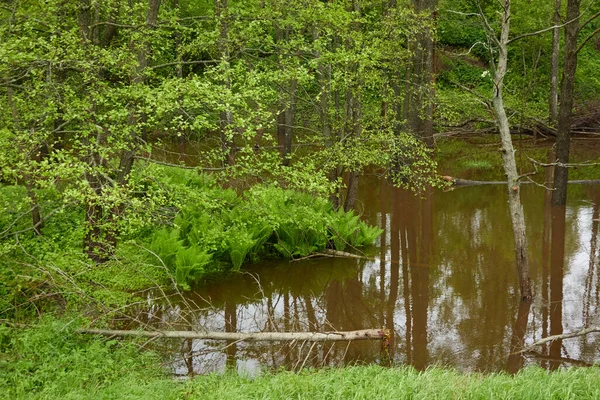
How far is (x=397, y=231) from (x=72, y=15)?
8.92 m

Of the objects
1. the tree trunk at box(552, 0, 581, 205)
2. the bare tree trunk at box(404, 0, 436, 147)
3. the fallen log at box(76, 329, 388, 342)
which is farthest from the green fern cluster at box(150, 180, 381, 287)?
the bare tree trunk at box(404, 0, 436, 147)

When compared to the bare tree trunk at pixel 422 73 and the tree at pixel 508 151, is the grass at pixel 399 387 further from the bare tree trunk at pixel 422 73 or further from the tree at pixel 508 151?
the bare tree trunk at pixel 422 73

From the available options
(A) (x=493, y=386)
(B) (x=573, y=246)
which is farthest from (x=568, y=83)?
(A) (x=493, y=386)

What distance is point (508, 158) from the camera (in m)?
9.42

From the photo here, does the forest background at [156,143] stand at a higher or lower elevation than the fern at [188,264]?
higher

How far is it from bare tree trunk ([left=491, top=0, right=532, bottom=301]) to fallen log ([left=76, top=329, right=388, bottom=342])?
319 centimetres

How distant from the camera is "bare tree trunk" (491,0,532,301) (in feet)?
30.1

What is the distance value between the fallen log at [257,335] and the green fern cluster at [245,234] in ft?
8.73

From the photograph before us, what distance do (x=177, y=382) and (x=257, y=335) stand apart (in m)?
1.32

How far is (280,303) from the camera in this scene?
10.4m

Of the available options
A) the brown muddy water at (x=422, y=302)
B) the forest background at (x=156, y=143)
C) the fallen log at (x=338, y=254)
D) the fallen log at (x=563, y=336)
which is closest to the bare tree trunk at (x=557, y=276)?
the brown muddy water at (x=422, y=302)

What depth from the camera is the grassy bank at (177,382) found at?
5.79 m

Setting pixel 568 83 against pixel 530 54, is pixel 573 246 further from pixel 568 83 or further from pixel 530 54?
pixel 530 54

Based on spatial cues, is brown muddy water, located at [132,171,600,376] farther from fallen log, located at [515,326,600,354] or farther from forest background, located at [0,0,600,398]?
forest background, located at [0,0,600,398]
